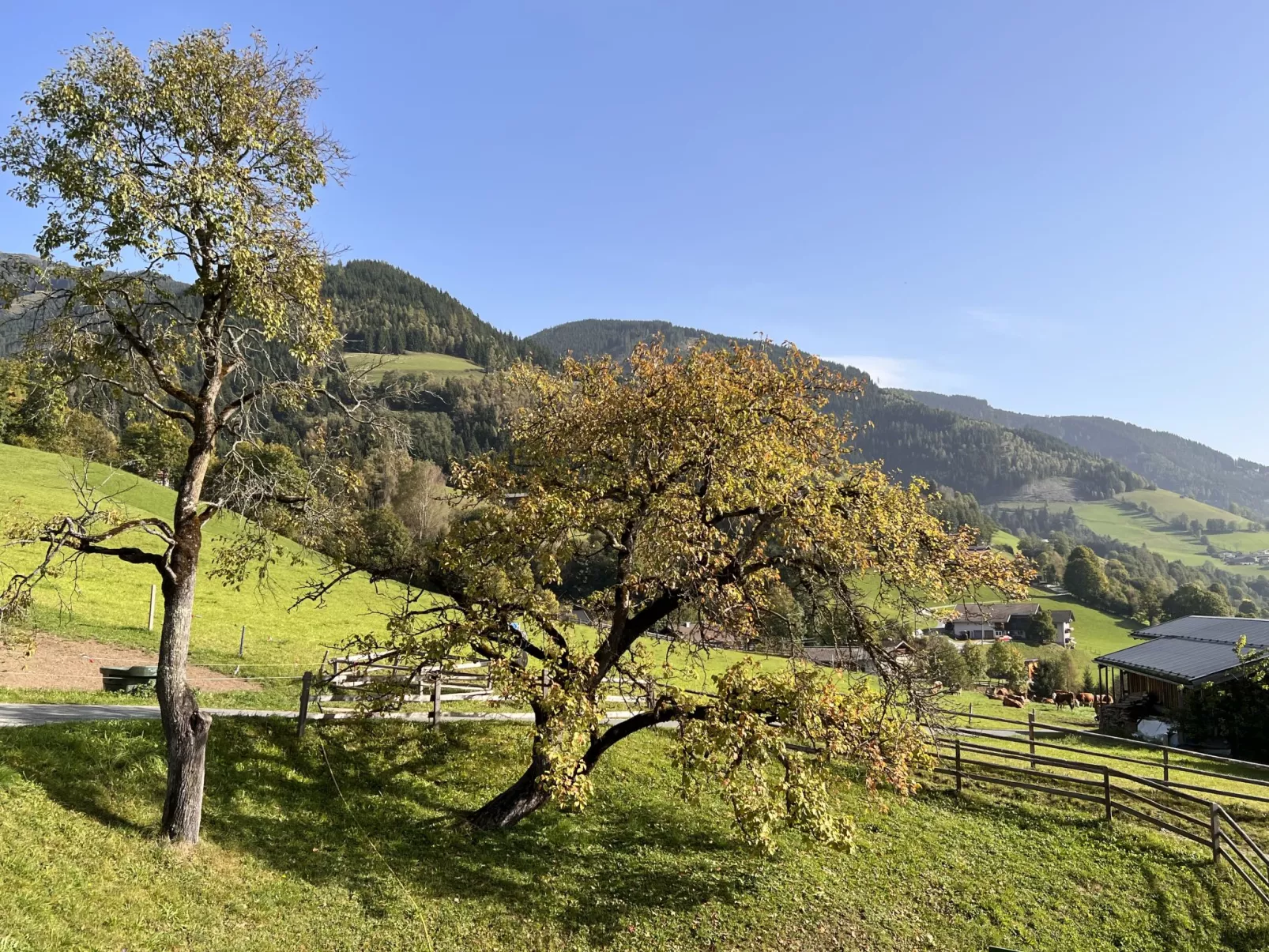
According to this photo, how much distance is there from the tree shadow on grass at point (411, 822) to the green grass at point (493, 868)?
1.9 inches

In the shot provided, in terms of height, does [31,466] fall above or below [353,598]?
above

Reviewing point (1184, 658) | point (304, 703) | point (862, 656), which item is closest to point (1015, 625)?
point (1184, 658)

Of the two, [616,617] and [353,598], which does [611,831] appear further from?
[353,598]

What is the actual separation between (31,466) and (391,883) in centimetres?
5145

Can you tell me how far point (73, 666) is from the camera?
926 inches

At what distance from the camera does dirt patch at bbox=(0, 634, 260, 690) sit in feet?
69.7

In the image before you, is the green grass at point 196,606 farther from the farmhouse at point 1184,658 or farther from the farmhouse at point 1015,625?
the farmhouse at point 1015,625

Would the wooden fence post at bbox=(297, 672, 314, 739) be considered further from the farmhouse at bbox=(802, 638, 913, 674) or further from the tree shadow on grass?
the farmhouse at bbox=(802, 638, 913, 674)

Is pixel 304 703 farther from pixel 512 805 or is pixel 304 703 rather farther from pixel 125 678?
pixel 125 678

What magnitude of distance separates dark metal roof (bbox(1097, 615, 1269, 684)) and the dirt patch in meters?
41.1

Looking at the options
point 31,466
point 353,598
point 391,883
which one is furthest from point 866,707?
point 31,466

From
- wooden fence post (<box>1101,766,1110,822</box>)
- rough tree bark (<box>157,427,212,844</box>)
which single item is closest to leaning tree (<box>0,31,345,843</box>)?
rough tree bark (<box>157,427,212,844</box>)

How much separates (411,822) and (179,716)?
5.64 meters

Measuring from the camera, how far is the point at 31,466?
49.2 m
